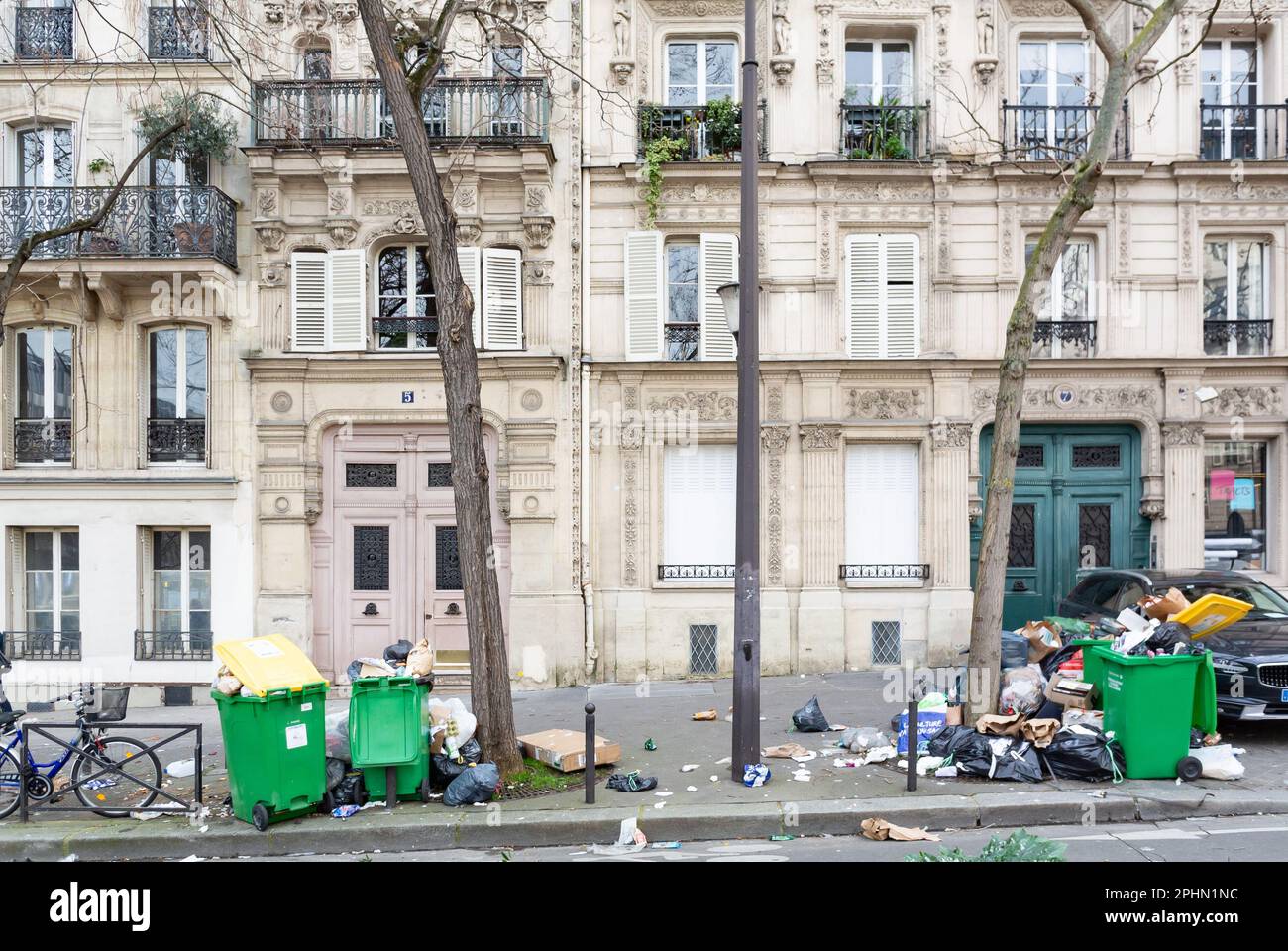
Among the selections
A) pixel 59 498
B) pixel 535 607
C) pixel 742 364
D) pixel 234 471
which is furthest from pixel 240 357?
pixel 742 364

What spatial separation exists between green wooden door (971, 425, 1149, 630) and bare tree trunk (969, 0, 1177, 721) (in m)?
4.54

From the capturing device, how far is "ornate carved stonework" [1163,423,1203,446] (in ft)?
40.1

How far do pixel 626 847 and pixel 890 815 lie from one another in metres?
2.11

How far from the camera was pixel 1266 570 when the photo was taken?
1254 centimetres

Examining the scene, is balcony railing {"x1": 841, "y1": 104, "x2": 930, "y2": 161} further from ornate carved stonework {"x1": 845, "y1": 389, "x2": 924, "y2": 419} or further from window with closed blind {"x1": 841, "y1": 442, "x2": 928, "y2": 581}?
window with closed blind {"x1": 841, "y1": 442, "x2": 928, "y2": 581}

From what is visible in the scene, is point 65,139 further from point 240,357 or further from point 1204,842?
point 1204,842

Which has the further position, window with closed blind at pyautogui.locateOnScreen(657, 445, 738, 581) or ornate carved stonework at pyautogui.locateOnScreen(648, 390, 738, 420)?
window with closed blind at pyautogui.locateOnScreen(657, 445, 738, 581)

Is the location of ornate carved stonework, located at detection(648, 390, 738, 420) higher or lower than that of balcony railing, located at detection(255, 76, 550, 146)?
lower

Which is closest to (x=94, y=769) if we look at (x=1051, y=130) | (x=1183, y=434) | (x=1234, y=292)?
(x=1183, y=434)

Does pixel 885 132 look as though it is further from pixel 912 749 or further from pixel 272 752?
pixel 272 752

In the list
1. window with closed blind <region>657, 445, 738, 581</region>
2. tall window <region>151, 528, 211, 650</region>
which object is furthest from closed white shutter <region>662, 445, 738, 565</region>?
tall window <region>151, 528, 211, 650</region>

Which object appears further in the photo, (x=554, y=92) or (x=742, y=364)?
(x=554, y=92)

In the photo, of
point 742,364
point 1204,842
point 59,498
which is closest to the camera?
point 1204,842

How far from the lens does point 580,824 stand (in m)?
6.57
